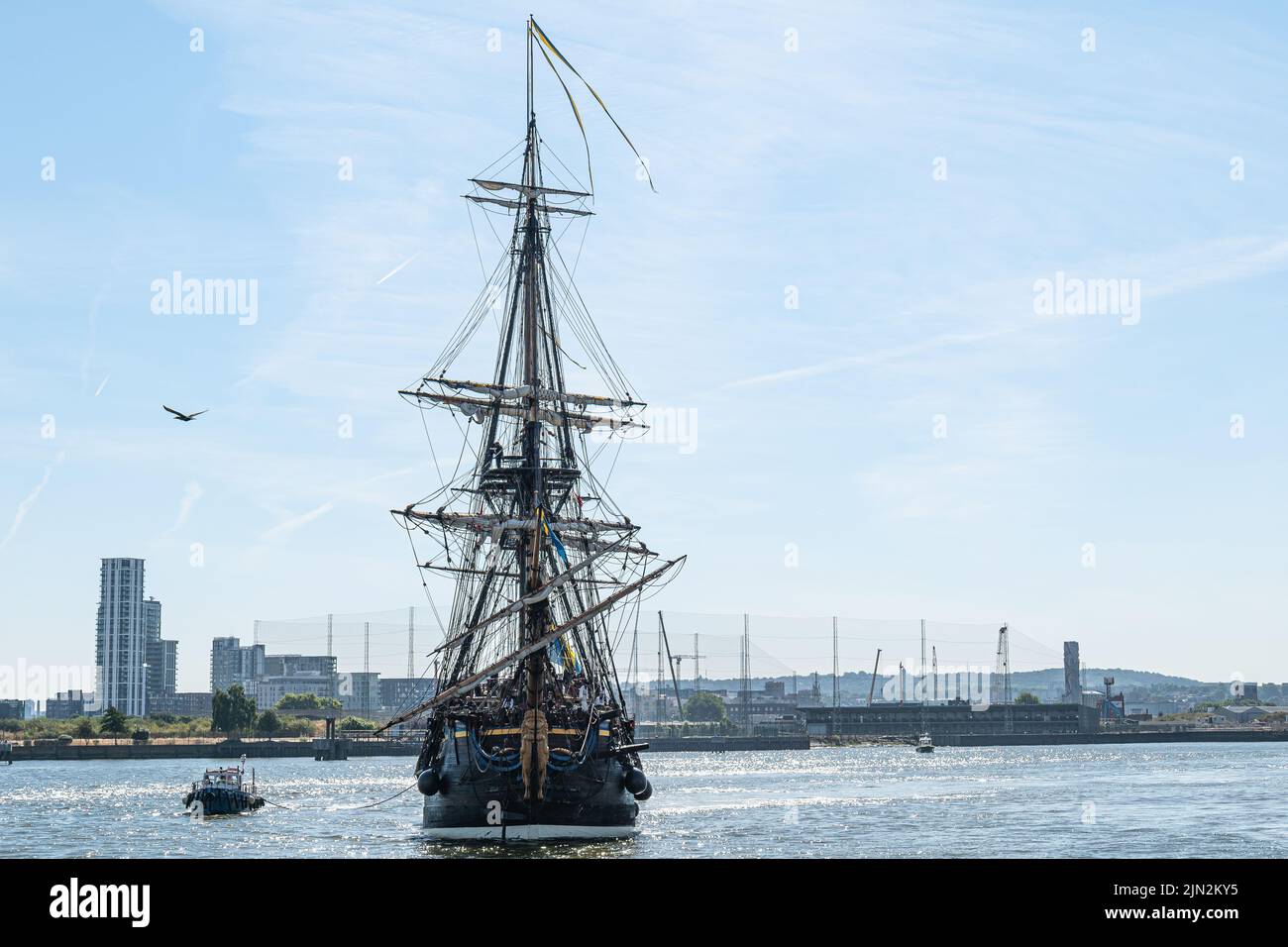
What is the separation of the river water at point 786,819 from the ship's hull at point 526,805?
3.88ft

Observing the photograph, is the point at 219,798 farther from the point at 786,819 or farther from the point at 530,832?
the point at 530,832

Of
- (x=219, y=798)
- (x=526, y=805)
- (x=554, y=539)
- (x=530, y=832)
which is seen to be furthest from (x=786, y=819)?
(x=219, y=798)

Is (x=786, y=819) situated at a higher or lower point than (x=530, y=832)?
lower

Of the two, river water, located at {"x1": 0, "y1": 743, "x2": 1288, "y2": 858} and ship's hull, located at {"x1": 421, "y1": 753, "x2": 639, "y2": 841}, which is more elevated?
ship's hull, located at {"x1": 421, "y1": 753, "x2": 639, "y2": 841}

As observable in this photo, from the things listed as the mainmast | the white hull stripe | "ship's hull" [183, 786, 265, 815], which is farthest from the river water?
the mainmast

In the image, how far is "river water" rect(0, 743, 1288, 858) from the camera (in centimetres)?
6556

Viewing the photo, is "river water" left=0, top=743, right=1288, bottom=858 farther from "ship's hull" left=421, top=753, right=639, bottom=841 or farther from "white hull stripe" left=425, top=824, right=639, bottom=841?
"ship's hull" left=421, top=753, right=639, bottom=841

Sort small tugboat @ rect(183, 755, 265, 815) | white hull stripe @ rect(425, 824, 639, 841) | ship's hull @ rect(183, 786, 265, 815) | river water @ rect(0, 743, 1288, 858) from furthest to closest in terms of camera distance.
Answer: small tugboat @ rect(183, 755, 265, 815) → ship's hull @ rect(183, 786, 265, 815) → river water @ rect(0, 743, 1288, 858) → white hull stripe @ rect(425, 824, 639, 841)

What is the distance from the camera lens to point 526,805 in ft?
213

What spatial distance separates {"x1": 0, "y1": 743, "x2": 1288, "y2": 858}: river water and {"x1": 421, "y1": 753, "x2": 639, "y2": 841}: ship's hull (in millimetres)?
1182

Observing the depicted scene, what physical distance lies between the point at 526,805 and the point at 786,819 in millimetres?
25479

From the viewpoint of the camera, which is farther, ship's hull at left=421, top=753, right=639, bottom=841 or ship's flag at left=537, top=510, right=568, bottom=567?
ship's flag at left=537, top=510, right=568, bottom=567
